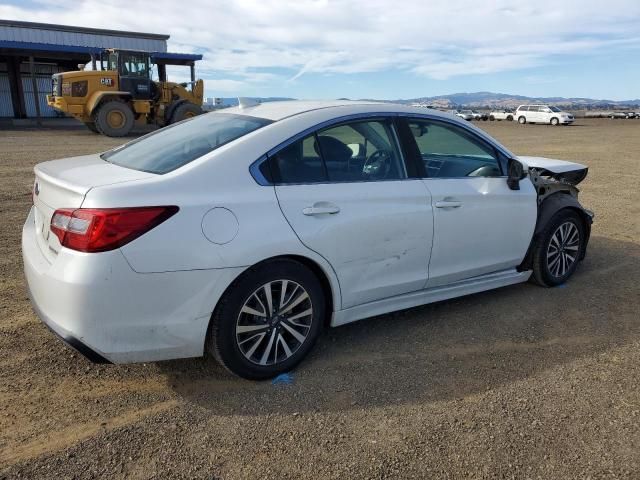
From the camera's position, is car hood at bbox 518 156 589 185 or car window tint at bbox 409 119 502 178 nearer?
car window tint at bbox 409 119 502 178

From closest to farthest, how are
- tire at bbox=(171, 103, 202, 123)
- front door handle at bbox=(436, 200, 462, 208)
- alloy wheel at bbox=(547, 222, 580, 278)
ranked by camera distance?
front door handle at bbox=(436, 200, 462, 208) < alloy wheel at bbox=(547, 222, 580, 278) < tire at bbox=(171, 103, 202, 123)

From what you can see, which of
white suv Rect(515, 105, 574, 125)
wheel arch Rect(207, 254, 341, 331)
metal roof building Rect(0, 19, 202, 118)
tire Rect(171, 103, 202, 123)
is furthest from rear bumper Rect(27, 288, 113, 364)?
white suv Rect(515, 105, 574, 125)

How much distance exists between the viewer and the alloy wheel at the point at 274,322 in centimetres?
322

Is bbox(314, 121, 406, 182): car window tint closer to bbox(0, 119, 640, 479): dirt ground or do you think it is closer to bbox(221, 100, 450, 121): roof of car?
bbox(221, 100, 450, 121): roof of car

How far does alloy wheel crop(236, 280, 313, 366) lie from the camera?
3222 mm

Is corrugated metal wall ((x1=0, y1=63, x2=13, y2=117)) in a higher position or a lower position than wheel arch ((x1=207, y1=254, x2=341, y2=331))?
lower

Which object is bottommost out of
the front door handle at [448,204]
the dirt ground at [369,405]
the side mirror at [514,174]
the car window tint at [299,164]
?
the dirt ground at [369,405]

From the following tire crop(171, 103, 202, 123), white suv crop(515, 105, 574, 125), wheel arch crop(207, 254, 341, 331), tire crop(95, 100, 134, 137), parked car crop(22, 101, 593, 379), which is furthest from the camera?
white suv crop(515, 105, 574, 125)

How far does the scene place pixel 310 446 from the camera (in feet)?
9.20

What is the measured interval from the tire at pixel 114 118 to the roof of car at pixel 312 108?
17.8 meters

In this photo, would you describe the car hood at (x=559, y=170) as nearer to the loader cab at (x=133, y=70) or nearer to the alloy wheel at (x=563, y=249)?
the alloy wheel at (x=563, y=249)

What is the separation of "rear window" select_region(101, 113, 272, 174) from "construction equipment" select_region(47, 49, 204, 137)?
17.8 m

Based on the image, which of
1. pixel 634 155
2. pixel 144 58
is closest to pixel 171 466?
pixel 634 155

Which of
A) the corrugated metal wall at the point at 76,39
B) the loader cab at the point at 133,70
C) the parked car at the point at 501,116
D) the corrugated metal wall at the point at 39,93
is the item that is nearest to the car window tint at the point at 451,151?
the loader cab at the point at 133,70
